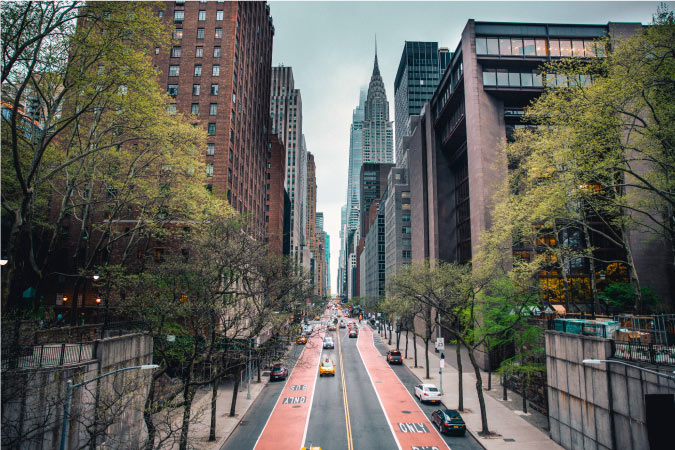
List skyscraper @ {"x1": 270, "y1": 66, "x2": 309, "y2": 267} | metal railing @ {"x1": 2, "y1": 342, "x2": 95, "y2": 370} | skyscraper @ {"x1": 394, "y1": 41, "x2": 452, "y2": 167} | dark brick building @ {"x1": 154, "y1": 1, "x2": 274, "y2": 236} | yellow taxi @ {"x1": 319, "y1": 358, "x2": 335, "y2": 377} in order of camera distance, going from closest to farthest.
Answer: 1. metal railing @ {"x1": 2, "y1": 342, "x2": 95, "y2": 370}
2. yellow taxi @ {"x1": 319, "y1": 358, "x2": 335, "y2": 377}
3. dark brick building @ {"x1": 154, "y1": 1, "x2": 274, "y2": 236}
4. skyscraper @ {"x1": 270, "y1": 66, "x2": 309, "y2": 267}
5. skyscraper @ {"x1": 394, "y1": 41, "x2": 452, "y2": 167}

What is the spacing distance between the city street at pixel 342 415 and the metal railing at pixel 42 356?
10.1 meters

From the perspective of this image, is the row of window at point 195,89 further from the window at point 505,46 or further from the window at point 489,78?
the window at point 505,46

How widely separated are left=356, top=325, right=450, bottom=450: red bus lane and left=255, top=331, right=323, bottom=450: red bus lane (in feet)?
18.4

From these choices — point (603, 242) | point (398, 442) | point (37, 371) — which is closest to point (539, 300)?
point (398, 442)

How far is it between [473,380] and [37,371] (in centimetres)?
3431

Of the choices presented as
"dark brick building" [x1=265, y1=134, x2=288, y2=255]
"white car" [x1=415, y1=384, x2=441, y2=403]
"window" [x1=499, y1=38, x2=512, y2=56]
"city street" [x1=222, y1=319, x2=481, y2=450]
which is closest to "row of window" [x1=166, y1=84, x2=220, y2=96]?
"city street" [x1=222, y1=319, x2=481, y2=450]

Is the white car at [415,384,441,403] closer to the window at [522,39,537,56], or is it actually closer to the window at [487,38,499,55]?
the window at [487,38,499,55]

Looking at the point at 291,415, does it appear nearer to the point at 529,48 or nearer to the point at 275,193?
the point at 529,48

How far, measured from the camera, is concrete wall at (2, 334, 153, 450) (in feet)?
38.9

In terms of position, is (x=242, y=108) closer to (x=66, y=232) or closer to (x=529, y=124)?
(x=66, y=232)

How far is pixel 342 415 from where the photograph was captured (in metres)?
26.3

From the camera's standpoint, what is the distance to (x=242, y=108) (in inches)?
2158

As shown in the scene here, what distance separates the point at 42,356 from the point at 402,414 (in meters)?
21.3

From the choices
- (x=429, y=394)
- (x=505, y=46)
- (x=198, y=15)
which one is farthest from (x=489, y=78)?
(x=198, y=15)
